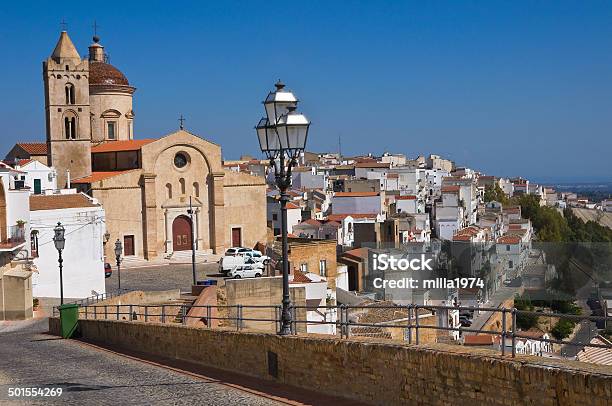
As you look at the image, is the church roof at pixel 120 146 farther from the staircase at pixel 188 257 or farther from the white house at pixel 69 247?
the white house at pixel 69 247

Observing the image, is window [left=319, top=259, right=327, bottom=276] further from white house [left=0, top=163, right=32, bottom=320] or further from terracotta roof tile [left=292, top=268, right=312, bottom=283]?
white house [left=0, top=163, right=32, bottom=320]

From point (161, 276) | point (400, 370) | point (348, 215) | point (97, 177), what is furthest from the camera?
point (348, 215)

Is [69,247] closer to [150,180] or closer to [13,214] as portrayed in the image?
[13,214]

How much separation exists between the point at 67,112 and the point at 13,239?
2347 centimetres

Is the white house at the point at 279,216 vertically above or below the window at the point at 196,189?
below

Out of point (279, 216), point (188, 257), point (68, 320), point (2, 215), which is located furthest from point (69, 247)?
point (279, 216)

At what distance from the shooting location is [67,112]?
54.4 m

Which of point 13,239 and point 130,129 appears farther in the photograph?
point 130,129

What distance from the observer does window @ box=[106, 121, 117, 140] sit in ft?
196

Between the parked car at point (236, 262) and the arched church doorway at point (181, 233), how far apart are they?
12.3 meters

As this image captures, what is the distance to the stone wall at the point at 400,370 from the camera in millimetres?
8688

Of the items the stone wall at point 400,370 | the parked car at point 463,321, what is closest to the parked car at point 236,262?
the parked car at point 463,321

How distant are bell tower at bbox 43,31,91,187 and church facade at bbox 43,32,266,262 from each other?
60 millimetres

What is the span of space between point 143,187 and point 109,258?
5.23 meters
